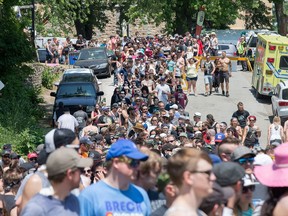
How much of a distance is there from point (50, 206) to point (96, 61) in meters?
30.7

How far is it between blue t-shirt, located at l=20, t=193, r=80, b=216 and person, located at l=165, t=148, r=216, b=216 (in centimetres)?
101

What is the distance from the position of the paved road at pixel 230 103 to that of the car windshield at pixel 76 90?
379cm

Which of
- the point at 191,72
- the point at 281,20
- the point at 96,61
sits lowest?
the point at 281,20

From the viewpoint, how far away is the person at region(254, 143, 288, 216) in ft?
18.6

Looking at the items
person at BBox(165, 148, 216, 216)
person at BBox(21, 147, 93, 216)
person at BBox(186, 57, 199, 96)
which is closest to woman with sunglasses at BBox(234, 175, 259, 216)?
person at BBox(165, 148, 216, 216)

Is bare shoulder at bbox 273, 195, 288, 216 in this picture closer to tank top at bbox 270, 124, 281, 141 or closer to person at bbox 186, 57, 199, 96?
tank top at bbox 270, 124, 281, 141

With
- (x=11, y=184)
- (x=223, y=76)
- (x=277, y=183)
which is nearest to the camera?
(x=277, y=183)

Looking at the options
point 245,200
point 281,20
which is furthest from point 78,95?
point 281,20

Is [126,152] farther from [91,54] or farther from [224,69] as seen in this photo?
[91,54]

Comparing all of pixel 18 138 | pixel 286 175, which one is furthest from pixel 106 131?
pixel 286 175

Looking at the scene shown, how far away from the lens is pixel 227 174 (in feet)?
21.0

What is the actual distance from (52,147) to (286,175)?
2.27 metres

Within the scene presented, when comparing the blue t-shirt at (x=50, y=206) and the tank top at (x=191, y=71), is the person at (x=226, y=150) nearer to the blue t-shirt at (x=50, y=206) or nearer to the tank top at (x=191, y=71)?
the blue t-shirt at (x=50, y=206)

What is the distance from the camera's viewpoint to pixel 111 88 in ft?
111
